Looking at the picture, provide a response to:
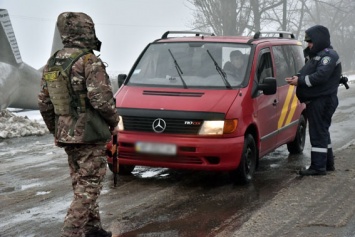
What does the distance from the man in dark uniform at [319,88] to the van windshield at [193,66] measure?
728mm

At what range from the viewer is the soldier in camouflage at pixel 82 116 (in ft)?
13.9

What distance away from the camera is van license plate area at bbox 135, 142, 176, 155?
6258 millimetres

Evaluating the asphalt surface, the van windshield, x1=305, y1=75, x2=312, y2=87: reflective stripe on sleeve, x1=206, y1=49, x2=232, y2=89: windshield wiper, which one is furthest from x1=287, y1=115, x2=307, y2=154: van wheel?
x1=206, y1=49, x2=232, y2=89: windshield wiper

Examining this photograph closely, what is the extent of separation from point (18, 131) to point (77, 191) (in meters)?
7.22

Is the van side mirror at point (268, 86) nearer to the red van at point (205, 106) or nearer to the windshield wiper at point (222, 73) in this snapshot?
the red van at point (205, 106)

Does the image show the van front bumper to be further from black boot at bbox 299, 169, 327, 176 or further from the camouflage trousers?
the camouflage trousers

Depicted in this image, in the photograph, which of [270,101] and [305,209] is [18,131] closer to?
[270,101]

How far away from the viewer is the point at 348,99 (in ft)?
60.2

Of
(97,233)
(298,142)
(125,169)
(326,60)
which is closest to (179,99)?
(125,169)

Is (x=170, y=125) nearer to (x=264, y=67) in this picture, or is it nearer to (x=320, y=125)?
(x=264, y=67)

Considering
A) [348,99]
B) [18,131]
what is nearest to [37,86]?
[18,131]

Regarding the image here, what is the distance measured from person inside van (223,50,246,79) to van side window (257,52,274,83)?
0.25 m

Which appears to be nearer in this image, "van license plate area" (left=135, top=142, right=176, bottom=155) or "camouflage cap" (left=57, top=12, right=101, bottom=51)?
"camouflage cap" (left=57, top=12, right=101, bottom=51)

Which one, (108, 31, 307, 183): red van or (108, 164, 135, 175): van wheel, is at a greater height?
(108, 31, 307, 183): red van
